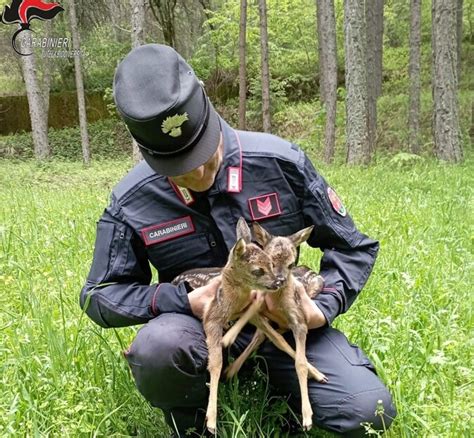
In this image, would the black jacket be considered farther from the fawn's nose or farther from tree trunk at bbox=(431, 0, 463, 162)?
tree trunk at bbox=(431, 0, 463, 162)

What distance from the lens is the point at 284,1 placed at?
24234 millimetres

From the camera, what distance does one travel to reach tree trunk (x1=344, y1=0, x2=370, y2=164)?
11.6 m

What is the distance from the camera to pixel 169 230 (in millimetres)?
2799

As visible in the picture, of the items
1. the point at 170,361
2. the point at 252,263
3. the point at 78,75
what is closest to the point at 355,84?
the point at 252,263

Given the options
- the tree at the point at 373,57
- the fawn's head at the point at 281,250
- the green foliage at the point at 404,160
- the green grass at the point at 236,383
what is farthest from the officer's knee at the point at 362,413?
the tree at the point at 373,57

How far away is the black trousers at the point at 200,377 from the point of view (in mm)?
2441

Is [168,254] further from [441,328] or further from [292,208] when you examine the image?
[441,328]

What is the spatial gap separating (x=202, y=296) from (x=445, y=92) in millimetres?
10292

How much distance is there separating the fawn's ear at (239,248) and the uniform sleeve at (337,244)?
1.86ft

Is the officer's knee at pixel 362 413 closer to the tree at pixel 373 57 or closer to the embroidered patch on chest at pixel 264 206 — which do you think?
the embroidered patch on chest at pixel 264 206

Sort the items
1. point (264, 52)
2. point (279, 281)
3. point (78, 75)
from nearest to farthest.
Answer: point (279, 281) < point (264, 52) < point (78, 75)

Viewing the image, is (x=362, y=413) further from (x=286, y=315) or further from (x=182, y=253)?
(x=182, y=253)

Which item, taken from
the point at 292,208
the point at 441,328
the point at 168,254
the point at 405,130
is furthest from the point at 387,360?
the point at 405,130

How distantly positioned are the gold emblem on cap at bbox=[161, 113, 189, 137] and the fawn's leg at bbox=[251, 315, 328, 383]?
82cm
